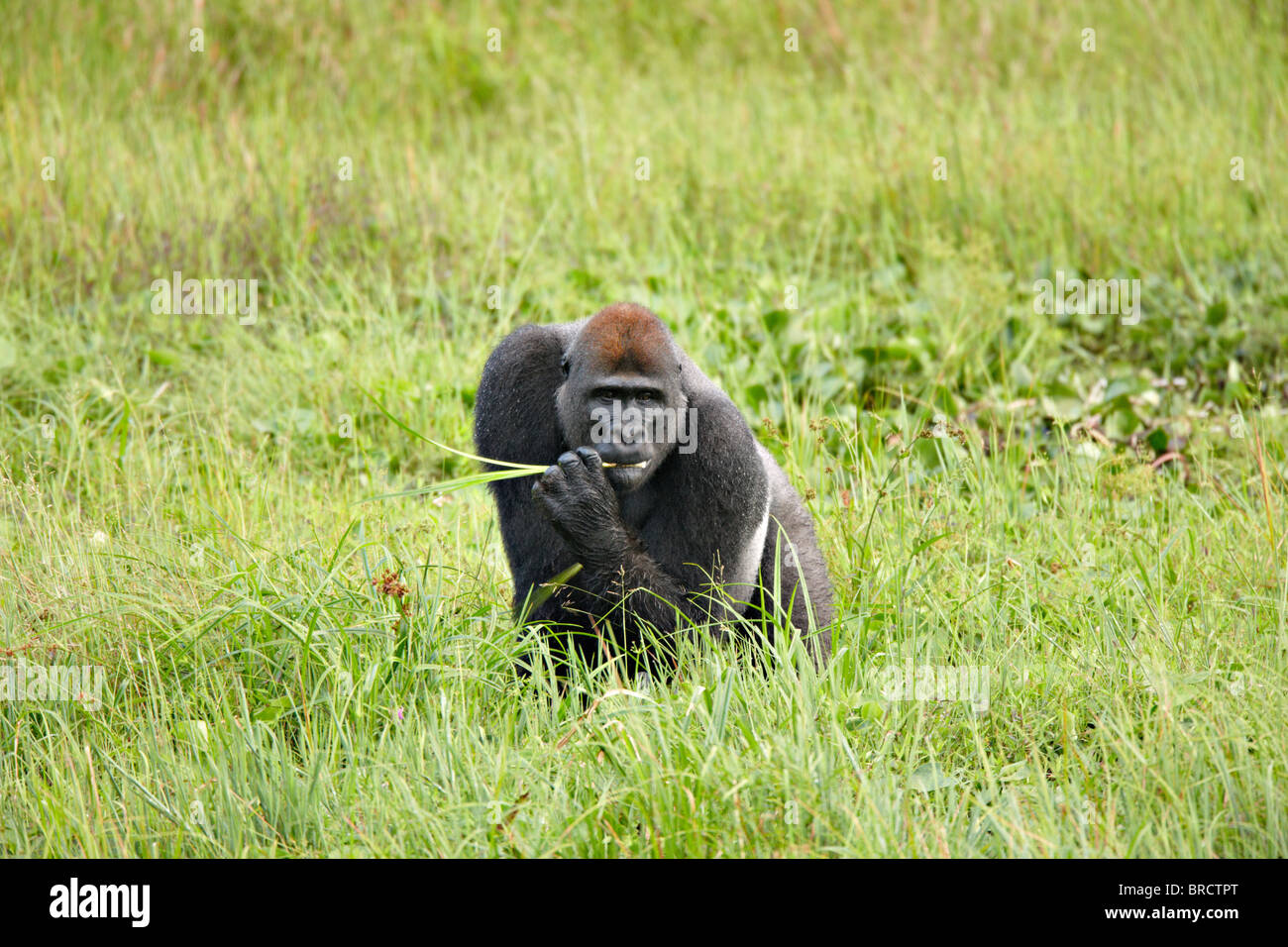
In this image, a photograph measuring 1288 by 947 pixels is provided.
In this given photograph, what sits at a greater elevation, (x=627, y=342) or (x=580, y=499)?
(x=627, y=342)

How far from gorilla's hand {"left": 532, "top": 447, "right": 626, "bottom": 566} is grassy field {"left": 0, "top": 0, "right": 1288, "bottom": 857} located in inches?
19.0

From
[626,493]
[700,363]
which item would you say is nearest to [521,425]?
[626,493]

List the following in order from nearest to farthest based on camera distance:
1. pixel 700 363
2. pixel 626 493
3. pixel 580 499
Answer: pixel 580 499 < pixel 626 493 < pixel 700 363

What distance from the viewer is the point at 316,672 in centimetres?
388

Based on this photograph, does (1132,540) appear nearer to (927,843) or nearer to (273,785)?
(927,843)

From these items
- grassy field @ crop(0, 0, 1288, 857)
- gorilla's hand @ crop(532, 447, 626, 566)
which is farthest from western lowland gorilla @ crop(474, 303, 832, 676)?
grassy field @ crop(0, 0, 1288, 857)

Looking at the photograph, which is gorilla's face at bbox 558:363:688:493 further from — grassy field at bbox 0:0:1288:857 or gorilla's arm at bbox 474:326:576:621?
grassy field at bbox 0:0:1288:857

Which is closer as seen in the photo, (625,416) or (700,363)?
(625,416)

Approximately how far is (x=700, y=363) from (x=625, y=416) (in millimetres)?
3019

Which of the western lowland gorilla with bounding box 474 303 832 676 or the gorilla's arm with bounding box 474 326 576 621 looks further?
the gorilla's arm with bounding box 474 326 576 621

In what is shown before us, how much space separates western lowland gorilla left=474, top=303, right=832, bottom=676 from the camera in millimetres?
4008

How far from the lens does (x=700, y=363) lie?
22.8 feet

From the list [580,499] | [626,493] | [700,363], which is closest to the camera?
[580,499]

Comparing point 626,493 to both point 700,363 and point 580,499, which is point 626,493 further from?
point 700,363
